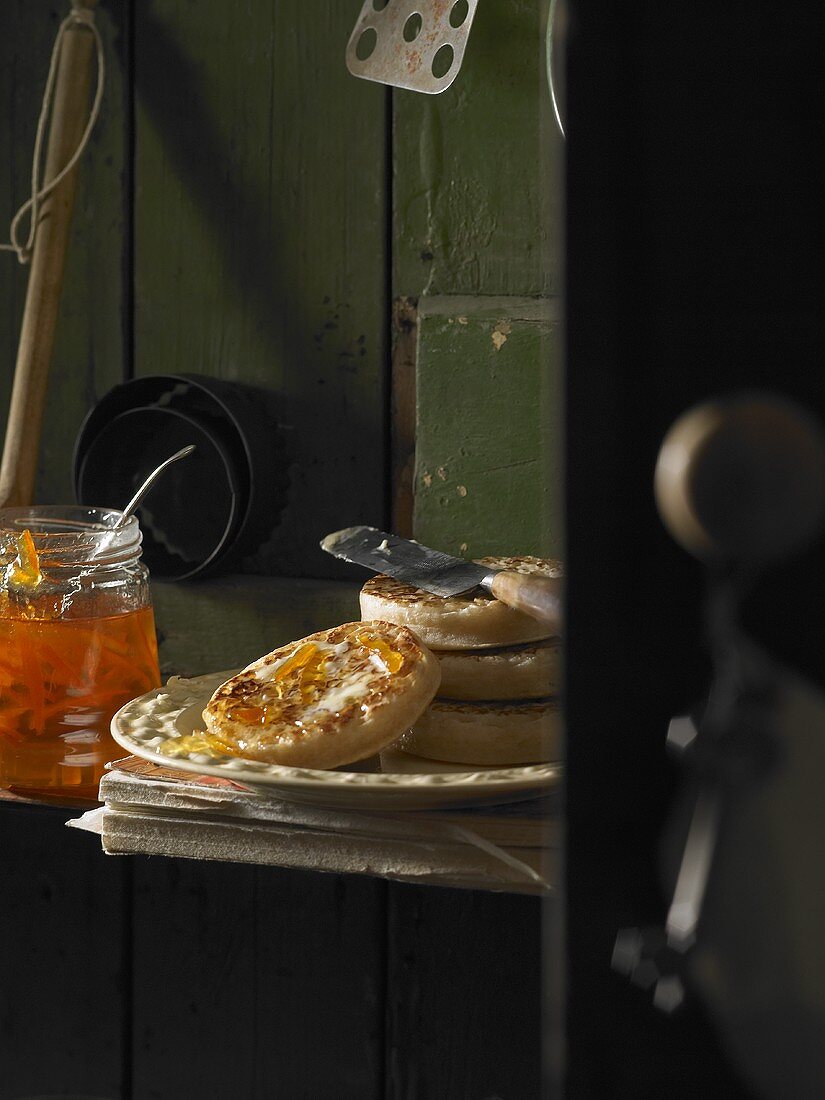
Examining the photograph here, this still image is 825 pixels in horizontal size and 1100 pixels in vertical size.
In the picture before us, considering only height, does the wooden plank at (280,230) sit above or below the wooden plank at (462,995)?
above

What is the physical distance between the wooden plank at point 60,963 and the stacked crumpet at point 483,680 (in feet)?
1.88

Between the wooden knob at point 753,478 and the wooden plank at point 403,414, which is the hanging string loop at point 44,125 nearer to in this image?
the wooden plank at point 403,414

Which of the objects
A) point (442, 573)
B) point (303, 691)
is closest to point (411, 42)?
point (442, 573)

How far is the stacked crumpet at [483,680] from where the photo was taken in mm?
728

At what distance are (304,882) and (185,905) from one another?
13 cm

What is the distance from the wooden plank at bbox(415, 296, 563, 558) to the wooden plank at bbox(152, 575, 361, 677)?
0.11 m

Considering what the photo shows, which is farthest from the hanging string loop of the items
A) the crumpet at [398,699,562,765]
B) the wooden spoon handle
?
the crumpet at [398,699,562,765]

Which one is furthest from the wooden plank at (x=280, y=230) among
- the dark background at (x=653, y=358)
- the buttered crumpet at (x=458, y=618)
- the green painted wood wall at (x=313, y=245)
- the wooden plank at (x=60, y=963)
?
the dark background at (x=653, y=358)

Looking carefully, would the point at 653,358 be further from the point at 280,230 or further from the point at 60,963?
the point at 60,963

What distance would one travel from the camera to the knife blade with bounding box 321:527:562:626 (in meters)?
0.74

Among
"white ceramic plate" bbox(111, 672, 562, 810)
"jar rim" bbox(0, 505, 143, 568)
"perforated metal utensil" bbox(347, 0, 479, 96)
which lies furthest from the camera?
"perforated metal utensil" bbox(347, 0, 479, 96)

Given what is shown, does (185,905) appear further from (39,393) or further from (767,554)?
(767,554)

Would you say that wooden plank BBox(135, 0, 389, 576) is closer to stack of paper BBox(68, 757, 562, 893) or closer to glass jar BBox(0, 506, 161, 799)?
glass jar BBox(0, 506, 161, 799)

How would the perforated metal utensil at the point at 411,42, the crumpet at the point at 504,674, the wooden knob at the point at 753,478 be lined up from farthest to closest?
the perforated metal utensil at the point at 411,42 → the crumpet at the point at 504,674 → the wooden knob at the point at 753,478
